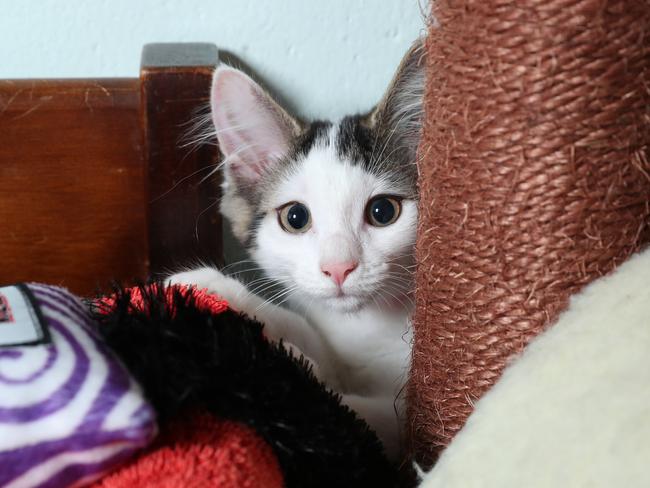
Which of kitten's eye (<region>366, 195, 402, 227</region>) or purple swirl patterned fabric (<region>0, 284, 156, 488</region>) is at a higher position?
purple swirl patterned fabric (<region>0, 284, 156, 488</region>)

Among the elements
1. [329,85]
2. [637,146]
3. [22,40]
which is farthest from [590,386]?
[22,40]

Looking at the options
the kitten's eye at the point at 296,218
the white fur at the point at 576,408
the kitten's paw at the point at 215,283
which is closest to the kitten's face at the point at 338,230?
the kitten's eye at the point at 296,218

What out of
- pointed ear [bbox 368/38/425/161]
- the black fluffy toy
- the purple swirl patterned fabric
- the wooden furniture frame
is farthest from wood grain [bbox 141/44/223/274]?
the purple swirl patterned fabric

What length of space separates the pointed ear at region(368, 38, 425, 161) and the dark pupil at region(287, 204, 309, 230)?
18 cm

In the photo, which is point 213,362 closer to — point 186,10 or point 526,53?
point 526,53

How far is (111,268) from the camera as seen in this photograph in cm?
134

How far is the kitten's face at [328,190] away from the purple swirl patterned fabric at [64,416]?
19.7 inches

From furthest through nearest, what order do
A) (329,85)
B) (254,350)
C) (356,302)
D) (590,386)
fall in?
(329,85)
(356,302)
(254,350)
(590,386)

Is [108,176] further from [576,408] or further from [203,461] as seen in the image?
[576,408]

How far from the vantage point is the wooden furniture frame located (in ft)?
3.98

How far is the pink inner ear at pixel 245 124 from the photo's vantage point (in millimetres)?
1137

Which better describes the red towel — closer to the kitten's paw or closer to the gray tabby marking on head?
the kitten's paw

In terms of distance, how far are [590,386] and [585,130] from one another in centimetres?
22

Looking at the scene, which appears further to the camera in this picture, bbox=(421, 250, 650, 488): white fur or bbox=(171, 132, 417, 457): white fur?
bbox=(171, 132, 417, 457): white fur
